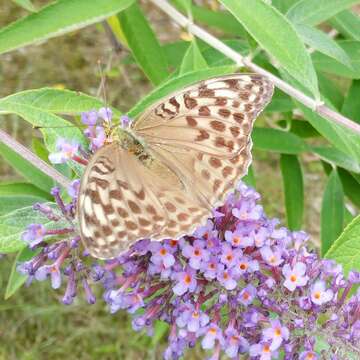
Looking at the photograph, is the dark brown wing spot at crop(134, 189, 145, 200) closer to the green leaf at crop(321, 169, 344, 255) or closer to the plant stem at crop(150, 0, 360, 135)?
the plant stem at crop(150, 0, 360, 135)

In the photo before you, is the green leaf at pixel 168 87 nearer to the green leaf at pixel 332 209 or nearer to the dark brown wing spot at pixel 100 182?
→ the dark brown wing spot at pixel 100 182

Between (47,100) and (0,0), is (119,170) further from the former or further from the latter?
(0,0)

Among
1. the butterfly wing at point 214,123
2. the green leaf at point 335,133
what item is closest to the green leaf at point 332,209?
the green leaf at point 335,133

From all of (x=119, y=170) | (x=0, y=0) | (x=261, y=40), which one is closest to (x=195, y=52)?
(x=261, y=40)

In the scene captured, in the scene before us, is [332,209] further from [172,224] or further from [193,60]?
[172,224]

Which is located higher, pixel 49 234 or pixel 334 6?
pixel 334 6

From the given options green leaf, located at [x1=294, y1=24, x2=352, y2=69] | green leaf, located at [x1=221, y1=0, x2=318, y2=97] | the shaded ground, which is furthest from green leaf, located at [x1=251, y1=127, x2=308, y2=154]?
the shaded ground
